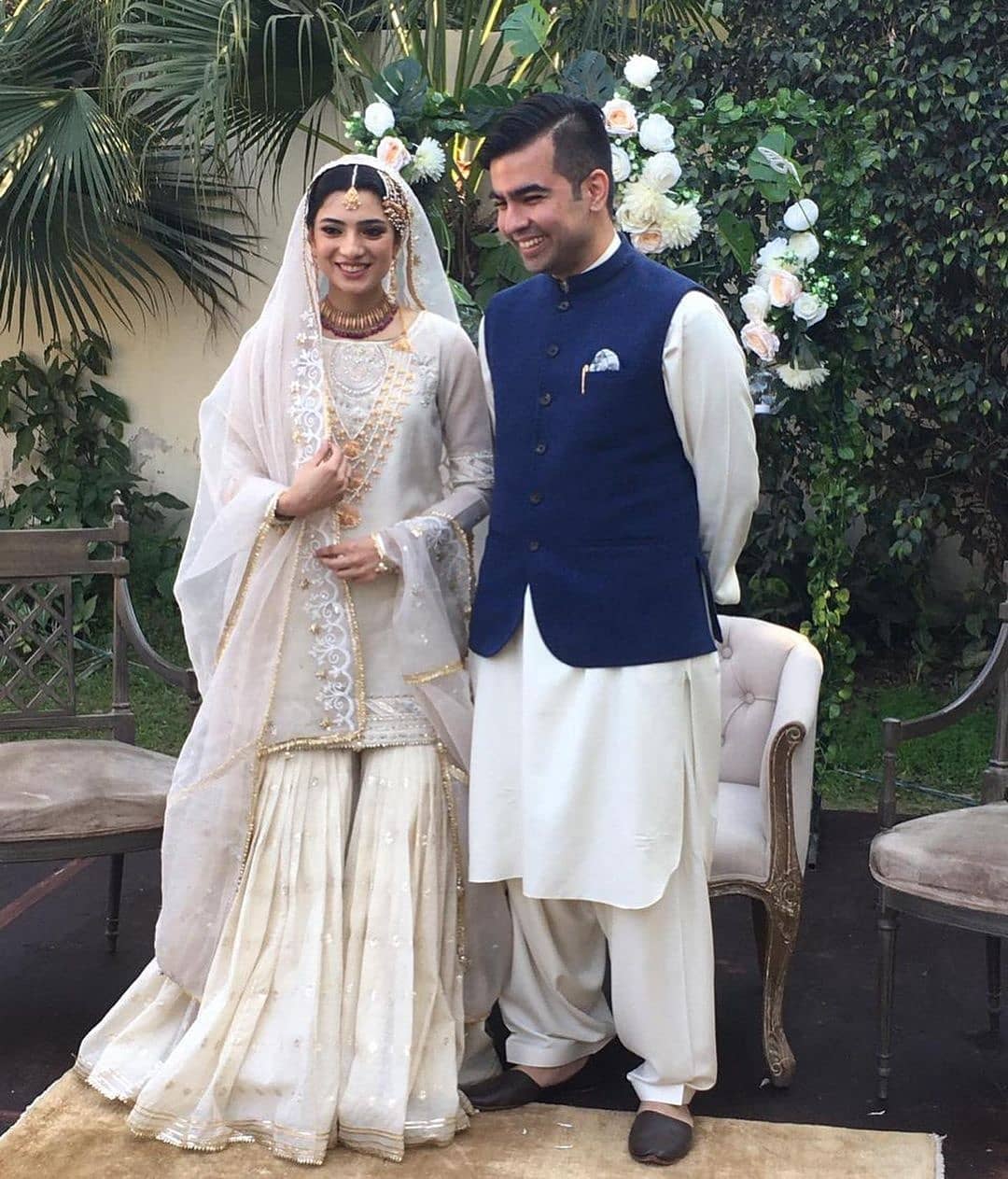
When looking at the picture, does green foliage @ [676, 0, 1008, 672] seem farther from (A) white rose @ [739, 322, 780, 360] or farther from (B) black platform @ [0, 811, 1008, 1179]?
(B) black platform @ [0, 811, 1008, 1179]

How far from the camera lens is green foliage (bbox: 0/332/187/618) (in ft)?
22.0

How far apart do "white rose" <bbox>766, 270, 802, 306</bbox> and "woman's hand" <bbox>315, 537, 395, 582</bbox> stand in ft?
5.77

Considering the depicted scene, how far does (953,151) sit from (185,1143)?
4.34m

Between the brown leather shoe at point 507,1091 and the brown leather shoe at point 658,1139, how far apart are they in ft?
0.75

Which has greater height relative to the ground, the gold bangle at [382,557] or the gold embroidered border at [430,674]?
the gold bangle at [382,557]

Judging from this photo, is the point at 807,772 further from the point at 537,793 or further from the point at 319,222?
the point at 319,222

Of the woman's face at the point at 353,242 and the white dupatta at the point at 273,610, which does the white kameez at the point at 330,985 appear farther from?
the woman's face at the point at 353,242

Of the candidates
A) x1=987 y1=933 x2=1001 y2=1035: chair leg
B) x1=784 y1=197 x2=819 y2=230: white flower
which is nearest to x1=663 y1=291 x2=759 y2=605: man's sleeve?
x1=987 y1=933 x2=1001 y2=1035: chair leg

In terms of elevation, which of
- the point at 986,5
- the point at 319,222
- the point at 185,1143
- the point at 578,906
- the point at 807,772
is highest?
the point at 986,5

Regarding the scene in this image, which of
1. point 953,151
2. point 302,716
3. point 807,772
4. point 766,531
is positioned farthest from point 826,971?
point 953,151

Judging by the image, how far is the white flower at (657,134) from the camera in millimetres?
3918

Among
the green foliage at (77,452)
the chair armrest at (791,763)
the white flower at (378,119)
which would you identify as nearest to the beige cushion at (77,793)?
the chair armrest at (791,763)

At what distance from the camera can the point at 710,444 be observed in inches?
104

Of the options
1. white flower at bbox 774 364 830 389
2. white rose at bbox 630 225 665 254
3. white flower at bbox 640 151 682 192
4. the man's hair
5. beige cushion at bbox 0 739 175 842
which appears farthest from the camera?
white flower at bbox 774 364 830 389
